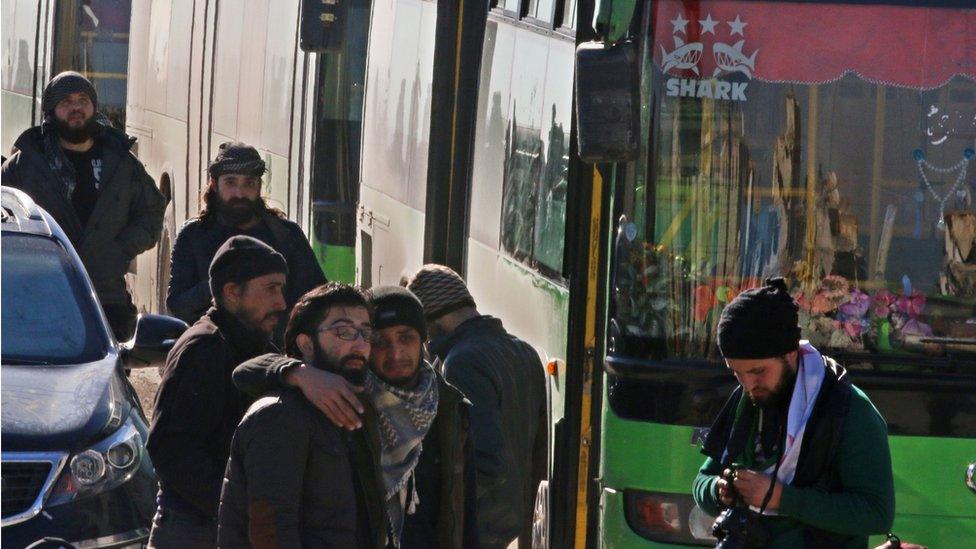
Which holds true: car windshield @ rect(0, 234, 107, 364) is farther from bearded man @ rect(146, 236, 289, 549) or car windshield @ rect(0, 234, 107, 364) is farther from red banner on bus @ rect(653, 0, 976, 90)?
red banner on bus @ rect(653, 0, 976, 90)

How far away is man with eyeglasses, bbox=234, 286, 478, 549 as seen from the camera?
4.50 metres

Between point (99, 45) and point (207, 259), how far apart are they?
1197cm

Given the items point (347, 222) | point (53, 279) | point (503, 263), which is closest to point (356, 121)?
point (347, 222)

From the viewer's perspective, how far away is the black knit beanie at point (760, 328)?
165 inches

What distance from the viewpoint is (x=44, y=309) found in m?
6.98

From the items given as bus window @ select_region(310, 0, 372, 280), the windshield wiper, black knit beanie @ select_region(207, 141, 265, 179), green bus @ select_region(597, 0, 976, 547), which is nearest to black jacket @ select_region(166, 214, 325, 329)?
black knit beanie @ select_region(207, 141, 265, 179)

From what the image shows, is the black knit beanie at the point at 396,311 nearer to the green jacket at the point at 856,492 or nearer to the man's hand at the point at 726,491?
the man's hand at the point at 726,491

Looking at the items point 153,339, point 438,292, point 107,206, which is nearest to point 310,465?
point 438,292

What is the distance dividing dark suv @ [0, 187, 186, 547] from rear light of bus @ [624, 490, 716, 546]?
1.64 metres

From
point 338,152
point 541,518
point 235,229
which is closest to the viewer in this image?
point 541,518

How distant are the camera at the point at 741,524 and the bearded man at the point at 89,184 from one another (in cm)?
568

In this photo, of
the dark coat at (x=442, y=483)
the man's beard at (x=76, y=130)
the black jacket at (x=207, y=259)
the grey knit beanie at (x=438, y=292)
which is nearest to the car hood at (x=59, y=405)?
the black jacket at (x=207, y=259)

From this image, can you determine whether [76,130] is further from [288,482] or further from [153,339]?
[288,482]

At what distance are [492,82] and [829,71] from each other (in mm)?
2559
